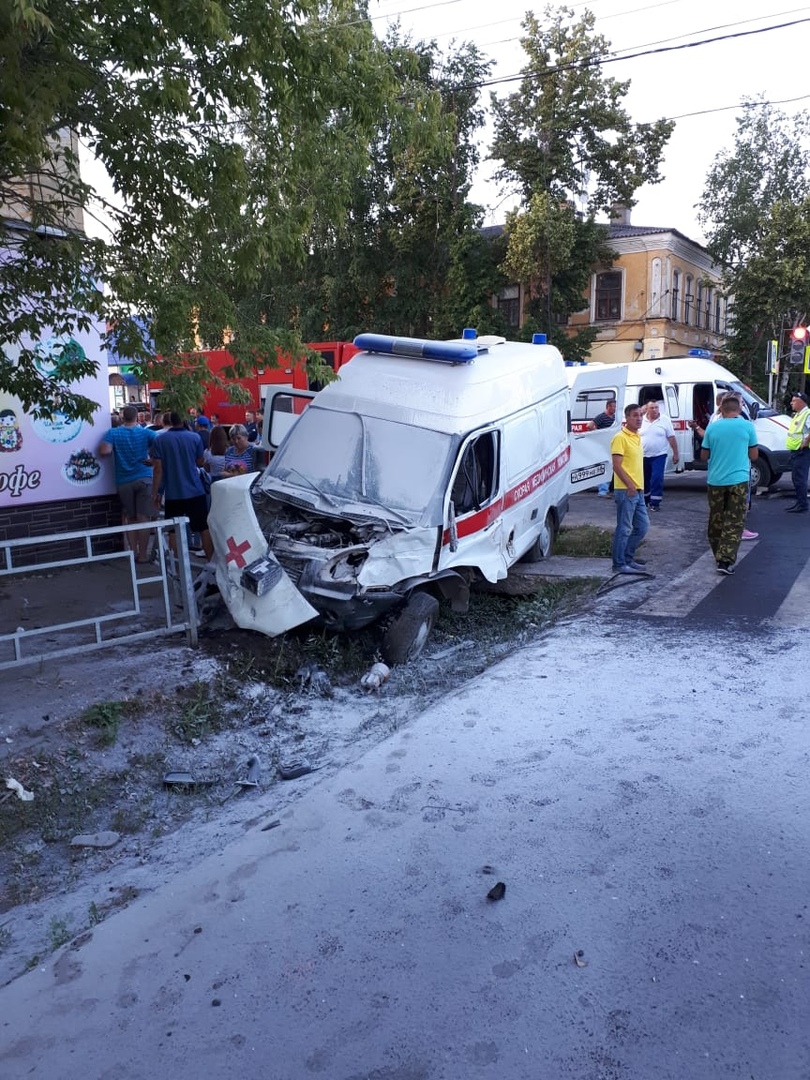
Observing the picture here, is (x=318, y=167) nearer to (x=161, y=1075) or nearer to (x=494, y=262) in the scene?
(x=161, y=1075)

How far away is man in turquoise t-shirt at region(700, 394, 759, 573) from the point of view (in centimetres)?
848

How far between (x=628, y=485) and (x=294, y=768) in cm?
524

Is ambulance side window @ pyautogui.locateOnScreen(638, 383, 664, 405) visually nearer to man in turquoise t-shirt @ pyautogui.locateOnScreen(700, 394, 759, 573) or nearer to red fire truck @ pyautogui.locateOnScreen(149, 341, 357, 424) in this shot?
red fire truck @ pyautogui.locateOnScreen(149, 341, 357, 424)

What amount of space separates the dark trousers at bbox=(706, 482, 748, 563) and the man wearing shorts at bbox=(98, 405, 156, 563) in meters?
6.27

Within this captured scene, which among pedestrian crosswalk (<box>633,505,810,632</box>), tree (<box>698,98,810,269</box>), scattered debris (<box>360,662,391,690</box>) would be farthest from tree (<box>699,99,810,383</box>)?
scattered debris (<box>360,662,391,690</box>)

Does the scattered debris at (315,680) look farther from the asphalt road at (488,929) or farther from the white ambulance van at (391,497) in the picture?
the asphalt road at (488,929)

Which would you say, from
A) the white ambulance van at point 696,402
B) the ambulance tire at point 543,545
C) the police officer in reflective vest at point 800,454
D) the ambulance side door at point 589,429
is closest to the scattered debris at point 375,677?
the ambulance tire at point 543,545

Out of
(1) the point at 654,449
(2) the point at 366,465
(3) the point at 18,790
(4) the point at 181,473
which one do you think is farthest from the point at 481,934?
(1) the point at 654,449

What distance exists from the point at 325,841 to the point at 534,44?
27930mm

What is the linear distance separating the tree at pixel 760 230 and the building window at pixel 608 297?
381 cm

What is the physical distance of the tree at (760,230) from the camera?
26.7m

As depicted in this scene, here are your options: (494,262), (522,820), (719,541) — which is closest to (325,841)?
(522,820)

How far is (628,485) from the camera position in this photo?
8.75 meters

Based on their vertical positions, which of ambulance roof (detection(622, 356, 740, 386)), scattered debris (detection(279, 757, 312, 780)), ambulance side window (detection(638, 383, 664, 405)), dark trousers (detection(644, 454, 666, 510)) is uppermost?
ambulance roof (detection(622, 356, 740, 386))
